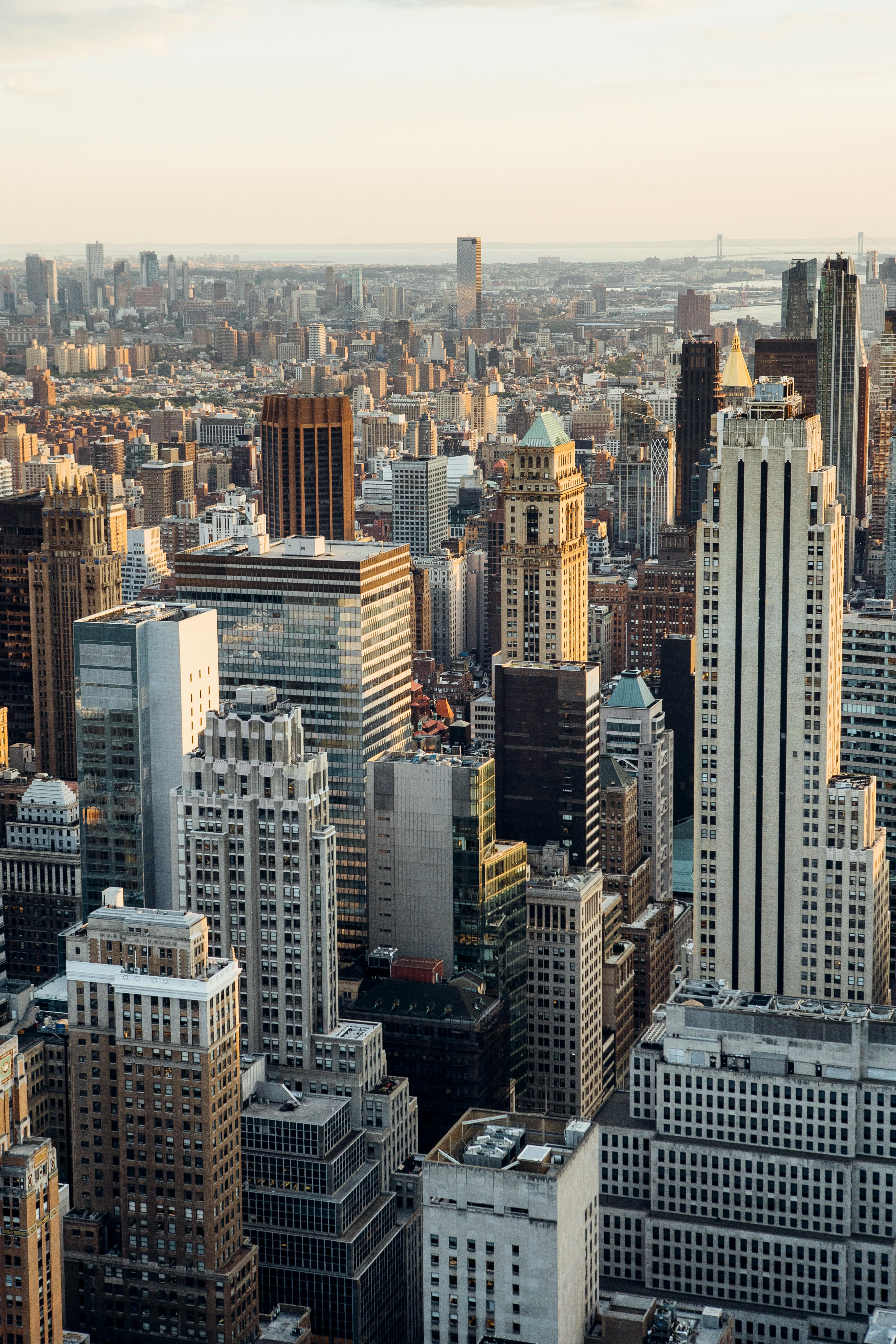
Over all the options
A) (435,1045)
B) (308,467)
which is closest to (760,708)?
(435,1045)

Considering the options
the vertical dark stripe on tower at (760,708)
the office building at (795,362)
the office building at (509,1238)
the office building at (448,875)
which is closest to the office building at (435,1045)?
the office building at (448,875)

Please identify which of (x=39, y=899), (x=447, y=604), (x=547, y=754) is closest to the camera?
(x=39, y=899)

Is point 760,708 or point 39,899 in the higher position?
point 760,708

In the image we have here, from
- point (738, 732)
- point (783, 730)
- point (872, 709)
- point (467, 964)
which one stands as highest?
point (783, 730)

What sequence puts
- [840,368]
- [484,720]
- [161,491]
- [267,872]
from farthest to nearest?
[161,491]
[840,368]
[484,720]
[267,872]

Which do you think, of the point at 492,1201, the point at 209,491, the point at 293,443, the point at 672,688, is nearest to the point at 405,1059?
the point at 492,1201

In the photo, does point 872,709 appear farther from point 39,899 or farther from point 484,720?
point 484,720

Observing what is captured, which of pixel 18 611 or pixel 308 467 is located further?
pixel 308 467
